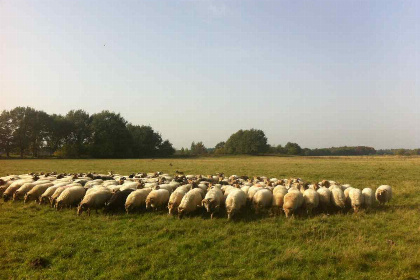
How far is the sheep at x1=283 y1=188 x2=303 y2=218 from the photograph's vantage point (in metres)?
10.6

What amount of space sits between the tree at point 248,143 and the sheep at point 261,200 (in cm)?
10206

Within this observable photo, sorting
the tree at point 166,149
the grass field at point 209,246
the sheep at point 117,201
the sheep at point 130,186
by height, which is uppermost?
the tree at point 166,149

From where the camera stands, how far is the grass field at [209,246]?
6594 millimetres

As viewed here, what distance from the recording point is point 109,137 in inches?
3049

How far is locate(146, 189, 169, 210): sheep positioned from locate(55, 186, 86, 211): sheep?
3.42 meters

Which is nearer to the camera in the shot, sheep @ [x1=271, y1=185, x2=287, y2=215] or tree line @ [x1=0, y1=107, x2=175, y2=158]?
sheep @ [x1=271, y1=185, x2=287, y2=215]

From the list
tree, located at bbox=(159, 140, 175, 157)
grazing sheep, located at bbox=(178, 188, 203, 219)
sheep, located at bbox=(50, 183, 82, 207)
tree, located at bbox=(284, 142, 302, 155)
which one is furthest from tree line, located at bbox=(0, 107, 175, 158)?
tree, located at bbox=(284, 142, 302, 155)

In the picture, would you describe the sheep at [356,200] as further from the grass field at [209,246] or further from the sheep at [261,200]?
the sheep at [261,200]

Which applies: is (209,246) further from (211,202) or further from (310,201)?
(310,201)

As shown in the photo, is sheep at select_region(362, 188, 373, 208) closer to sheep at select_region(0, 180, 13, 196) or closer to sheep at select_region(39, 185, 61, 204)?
sheep at select_region(39, 185, 61, 204)

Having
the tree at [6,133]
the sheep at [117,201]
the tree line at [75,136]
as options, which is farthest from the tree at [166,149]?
the sheep at [117,201]

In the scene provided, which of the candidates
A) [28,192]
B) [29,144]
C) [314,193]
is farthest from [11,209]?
[29,144]

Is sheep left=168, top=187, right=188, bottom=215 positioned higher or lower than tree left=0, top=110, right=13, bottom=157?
lower

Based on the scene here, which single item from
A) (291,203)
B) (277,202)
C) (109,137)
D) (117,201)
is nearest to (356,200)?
(291,203)
